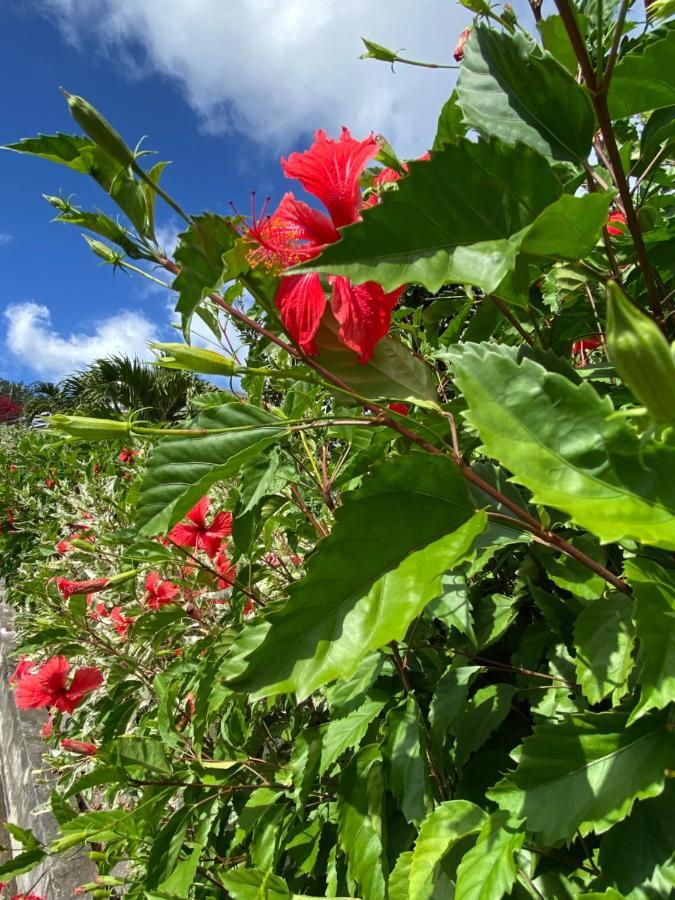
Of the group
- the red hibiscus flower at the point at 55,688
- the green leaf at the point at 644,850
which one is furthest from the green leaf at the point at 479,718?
the red hibiscus flower at the point at 55,688

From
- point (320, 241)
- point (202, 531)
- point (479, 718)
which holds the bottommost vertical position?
point (479, 718)

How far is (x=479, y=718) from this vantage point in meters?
0.86

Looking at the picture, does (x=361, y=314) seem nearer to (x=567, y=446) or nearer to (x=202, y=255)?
(x=202, y=255)

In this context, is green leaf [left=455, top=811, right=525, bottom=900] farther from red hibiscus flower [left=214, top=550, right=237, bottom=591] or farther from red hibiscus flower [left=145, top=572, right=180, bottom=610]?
red hibiscus flower [left=145, top=572, right=180, bottom=610]

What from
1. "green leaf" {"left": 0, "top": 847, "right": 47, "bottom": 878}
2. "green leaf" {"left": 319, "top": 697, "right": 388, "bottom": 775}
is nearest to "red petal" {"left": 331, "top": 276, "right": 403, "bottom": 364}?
"green leaf" {"left": 319, "top": 697, "right": 388, "bottom": 775}

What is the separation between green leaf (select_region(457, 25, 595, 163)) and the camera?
0.57 metres

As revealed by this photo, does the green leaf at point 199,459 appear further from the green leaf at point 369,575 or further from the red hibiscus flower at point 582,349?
the red hibiscus flower at point 582,349

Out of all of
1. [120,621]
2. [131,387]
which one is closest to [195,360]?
[120,621]

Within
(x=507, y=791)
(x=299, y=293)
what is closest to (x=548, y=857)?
(x=507, y=791)

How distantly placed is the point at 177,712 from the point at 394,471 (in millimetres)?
1585

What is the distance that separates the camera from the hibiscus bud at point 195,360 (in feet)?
2.39

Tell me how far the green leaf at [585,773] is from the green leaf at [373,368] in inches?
14.9

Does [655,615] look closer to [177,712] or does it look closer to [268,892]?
[268,892]

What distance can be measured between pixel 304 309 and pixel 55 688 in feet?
6.03
